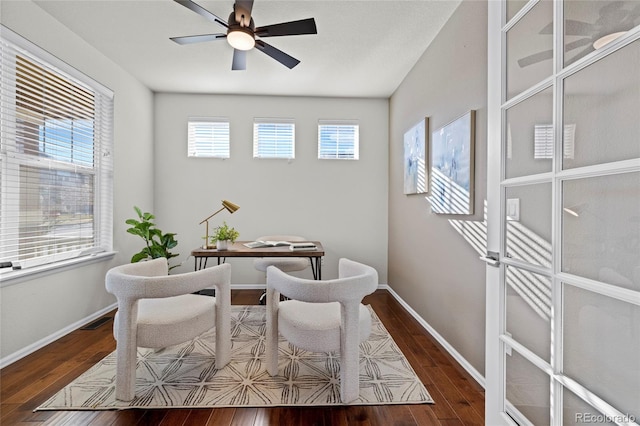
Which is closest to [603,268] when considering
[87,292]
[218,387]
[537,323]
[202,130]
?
[537,323]

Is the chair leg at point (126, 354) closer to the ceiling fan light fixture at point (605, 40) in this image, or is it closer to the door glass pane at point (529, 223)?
the door glass pane at point (529, 223)

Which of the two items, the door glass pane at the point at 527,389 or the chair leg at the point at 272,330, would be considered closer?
the door glass pane at the point at 527,389

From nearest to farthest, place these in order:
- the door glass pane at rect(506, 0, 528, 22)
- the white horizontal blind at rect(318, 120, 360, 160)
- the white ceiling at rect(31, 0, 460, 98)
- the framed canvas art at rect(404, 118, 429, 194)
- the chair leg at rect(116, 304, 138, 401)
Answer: the door glass pane at rect(506, 0, 528, 22) < the chair leg at rect(116, 304, 138, 401) < the white ceiling at rect(31, 0, 460, 98) < the framed canvas art at rect(404, 118, 429, 194) < the white horizontal blind at rect(318, 120, 360, 160)

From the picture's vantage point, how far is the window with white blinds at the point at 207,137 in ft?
13.4

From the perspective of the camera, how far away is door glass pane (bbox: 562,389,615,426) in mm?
878

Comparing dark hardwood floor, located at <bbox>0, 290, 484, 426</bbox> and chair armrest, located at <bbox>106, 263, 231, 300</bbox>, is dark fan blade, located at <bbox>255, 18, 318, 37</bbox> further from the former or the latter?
dark hardwood floor, located at <bbox>0, 290, 484, 426</bbox>

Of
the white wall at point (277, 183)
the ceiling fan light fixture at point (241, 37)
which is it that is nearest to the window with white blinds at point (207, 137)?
the white wall at point (277, 183)

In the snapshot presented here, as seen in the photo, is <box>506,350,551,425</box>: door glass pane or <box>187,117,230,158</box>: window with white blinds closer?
<box>506,350,551,425</box>: door glass pane

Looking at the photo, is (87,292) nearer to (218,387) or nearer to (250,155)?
(218,387)

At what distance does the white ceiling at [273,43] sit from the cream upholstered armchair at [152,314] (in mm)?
2094

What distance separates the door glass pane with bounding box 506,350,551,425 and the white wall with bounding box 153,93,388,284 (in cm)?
295

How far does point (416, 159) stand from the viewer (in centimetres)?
306

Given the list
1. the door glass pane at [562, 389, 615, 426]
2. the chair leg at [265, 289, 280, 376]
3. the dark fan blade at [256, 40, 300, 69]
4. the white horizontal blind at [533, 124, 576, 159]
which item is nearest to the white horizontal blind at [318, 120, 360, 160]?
the dark fan blade at [256, 40, 300, 69]

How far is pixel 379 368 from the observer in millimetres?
2070
